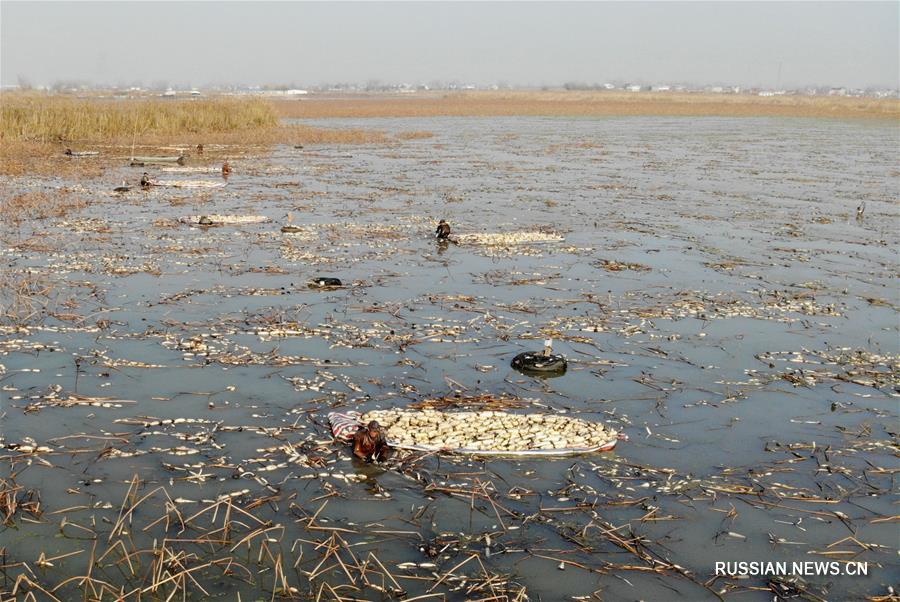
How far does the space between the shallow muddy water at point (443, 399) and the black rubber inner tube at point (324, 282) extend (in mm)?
279

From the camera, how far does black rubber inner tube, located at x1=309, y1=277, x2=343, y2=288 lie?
43.6 feet

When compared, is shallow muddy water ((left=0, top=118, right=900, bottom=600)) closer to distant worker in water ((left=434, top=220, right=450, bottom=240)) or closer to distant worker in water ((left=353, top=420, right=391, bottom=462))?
distant worker in water ((left=353, top=420, right=391, bottom=462))

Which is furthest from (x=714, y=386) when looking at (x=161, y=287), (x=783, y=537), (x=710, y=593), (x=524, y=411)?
(x=161, y=287)

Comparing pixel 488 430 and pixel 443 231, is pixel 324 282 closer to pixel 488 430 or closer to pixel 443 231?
pixel 443 231

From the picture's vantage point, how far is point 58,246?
1585 cm

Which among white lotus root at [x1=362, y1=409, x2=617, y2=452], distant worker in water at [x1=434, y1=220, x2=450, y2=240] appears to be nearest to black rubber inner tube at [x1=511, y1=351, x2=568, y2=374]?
white lotus root at [x1=362, y1=409, x2=617, y2=452]

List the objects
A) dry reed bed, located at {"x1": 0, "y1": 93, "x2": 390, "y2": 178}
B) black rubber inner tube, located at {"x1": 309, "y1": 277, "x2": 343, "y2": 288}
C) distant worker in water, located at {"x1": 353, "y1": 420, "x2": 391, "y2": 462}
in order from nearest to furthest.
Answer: distant worker in water, located at {"x1": 353, "y1": 420, "x2": 391, "y2": 462} < black rubber inner tube, located at {"x1": 309, "y1": 277, "x2": 343, "y2": 288} < dry reed bed, located at {"x1": 0, "y1": 93, "x2": 390, "y2": 178}

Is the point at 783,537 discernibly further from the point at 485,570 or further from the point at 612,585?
the point at 485,570

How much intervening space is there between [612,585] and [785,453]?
10.3 feet

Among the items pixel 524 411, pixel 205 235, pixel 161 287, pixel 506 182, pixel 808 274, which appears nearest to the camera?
pixel 524 411

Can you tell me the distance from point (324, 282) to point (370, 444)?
6499mm

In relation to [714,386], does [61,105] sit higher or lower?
higher

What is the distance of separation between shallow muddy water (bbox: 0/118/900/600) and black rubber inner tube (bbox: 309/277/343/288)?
0.92 feet

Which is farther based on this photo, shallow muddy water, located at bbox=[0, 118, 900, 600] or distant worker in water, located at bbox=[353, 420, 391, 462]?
distant worker in water, located at bbox=[353, 420, 391, 462]
